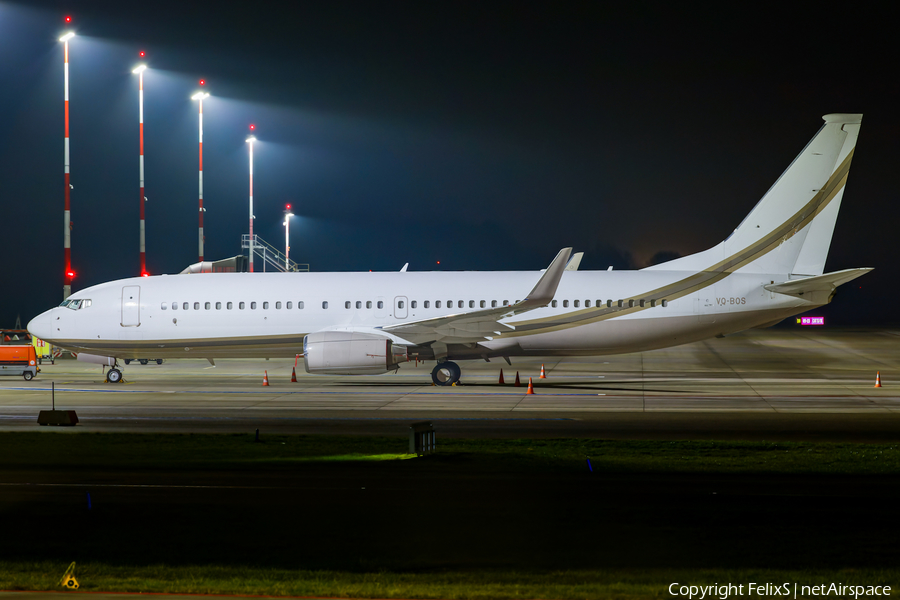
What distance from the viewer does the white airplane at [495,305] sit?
90.9 ft

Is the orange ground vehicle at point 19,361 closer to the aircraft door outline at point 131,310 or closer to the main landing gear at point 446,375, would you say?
the aircraft door outline at point 131,310

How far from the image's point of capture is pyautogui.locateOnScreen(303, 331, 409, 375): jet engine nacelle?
88.2 feet

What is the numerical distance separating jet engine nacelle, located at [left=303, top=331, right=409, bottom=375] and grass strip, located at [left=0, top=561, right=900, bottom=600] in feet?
62.1

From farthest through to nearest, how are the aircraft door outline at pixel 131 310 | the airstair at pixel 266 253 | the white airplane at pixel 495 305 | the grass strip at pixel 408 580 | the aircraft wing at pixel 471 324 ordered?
1. the airstair at pixel 266 253
2. the aircraft door outline at pixel 131 310
3. the white airplane at pixel 495 305
4. the aircraft wing at pixel 471 324
5. the grass strip at pixel 408 580

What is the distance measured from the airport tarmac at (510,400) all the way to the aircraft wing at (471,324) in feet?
6.03

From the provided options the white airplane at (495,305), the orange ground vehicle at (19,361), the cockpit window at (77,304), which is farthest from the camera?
the orange ground vehicle at (19,361)

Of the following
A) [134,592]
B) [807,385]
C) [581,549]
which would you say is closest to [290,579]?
A: [134,592]

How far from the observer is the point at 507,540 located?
8883 millimetres

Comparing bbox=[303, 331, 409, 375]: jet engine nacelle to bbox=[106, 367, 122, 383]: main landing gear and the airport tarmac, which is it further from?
bbox=[106, 367, 122, 383]: main landing gear

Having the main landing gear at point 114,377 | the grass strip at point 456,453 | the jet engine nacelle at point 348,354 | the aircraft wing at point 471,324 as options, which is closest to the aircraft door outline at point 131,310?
the main landing gear at point 114,377

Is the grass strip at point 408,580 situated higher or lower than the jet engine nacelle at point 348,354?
lower

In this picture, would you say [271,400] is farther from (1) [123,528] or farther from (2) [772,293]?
(2) [772,293]

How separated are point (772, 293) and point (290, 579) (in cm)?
2395

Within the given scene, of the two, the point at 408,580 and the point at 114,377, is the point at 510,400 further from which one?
the point at 408,580
